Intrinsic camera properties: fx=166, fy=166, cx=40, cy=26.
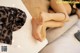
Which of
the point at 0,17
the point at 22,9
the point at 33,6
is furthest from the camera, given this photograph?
the point at 33,6

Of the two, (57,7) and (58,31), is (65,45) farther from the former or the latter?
(57,7)

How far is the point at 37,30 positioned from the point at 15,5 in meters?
0.23

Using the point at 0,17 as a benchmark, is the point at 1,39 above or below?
below

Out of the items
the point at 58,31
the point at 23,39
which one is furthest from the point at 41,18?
the point at 58,31

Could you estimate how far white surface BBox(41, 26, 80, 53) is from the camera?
4.48 feet

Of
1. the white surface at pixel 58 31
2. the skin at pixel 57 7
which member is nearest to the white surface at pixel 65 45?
the white surface at pixel 58 31

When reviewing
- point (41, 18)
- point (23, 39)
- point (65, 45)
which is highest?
point (41, 18)

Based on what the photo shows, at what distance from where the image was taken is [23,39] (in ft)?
3.76

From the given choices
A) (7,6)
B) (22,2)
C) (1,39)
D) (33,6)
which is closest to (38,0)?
(33,6)

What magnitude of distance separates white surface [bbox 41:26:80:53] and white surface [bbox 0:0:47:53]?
6.9 inches

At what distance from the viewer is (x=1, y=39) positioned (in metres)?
1.06

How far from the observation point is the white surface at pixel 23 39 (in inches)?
43.3

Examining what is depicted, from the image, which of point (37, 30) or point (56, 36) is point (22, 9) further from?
point (56, 36)

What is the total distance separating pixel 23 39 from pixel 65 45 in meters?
0.45
